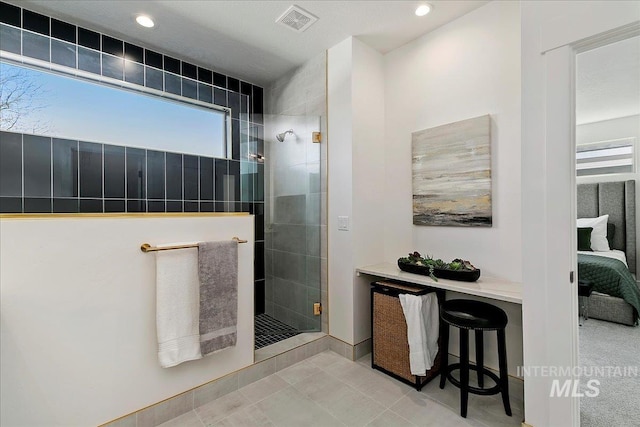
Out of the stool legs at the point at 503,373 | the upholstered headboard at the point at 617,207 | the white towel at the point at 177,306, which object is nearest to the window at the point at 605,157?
the upholstered headboard at the point at 617,207

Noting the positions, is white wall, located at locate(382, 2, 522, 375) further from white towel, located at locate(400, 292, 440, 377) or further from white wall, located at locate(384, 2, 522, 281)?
white towel, located at locate(400, 292, 440, 377)

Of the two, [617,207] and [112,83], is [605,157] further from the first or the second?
[112,83]

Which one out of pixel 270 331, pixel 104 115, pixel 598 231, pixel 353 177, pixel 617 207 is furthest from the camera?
pixel 270 331

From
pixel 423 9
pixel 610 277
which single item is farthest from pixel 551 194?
pixel 423 9

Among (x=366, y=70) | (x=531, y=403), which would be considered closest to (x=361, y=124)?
(x=366, y=70)

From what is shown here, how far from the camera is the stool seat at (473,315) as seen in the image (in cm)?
170

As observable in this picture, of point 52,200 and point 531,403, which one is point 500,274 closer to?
point 531,403

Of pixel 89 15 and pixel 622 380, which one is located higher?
pixel 89 15

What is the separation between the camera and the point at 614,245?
1.53m

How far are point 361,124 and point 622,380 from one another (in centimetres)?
243

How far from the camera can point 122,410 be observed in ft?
5.18

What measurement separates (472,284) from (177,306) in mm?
1842

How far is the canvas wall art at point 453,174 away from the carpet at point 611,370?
0.86m

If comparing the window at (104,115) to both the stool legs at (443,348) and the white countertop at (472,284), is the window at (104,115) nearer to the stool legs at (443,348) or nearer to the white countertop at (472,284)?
the white countertop at (472,284)
